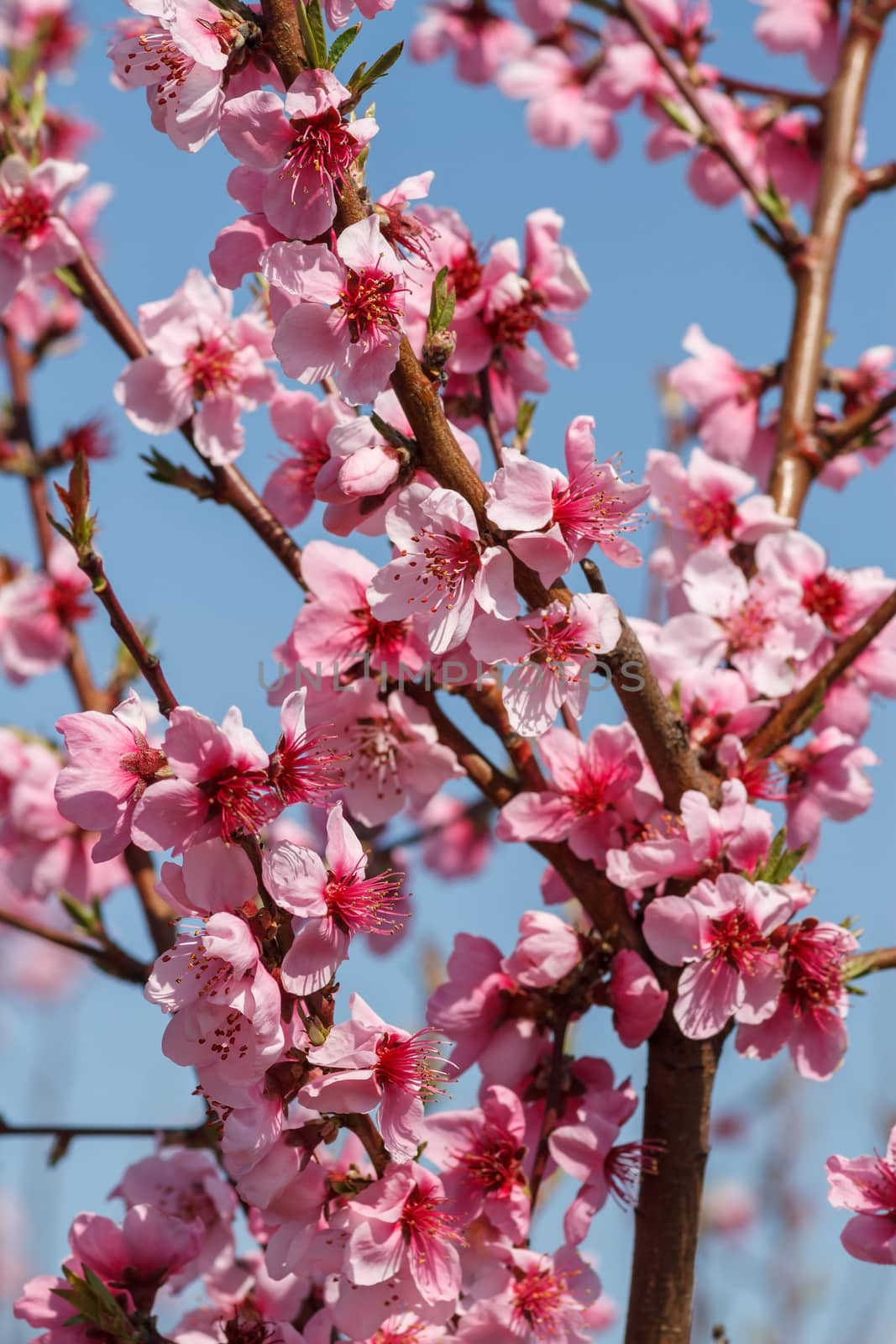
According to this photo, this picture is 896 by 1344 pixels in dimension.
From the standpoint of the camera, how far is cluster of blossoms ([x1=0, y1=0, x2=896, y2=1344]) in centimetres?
184

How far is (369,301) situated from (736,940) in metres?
1.13

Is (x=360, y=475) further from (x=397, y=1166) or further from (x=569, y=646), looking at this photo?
(x=397, y=1166)

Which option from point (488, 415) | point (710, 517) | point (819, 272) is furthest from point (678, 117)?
point (488, 415)

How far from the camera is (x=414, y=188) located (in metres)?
2.00

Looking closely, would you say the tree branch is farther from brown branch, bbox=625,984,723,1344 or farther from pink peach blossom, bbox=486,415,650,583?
pink peach blossom, bbox=486,415,650,583

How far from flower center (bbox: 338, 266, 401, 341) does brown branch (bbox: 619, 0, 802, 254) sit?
6.66ft

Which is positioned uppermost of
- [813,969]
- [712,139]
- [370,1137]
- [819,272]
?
[712,139]

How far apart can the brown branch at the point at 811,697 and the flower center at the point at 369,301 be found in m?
1.12

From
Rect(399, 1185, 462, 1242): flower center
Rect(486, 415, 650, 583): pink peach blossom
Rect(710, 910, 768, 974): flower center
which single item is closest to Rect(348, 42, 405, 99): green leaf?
Rect(486, 415, 650, 583): pink peach blossom

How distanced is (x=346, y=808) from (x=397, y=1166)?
87cm

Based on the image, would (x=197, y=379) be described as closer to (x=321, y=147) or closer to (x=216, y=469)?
(x=216, y=469)

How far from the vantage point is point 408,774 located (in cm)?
260

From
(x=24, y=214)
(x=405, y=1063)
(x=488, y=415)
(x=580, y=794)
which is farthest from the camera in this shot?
(x=24, y=214)

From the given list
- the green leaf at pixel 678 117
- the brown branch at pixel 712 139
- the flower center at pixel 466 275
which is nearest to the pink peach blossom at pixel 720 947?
the flower center at pixel 466 275
